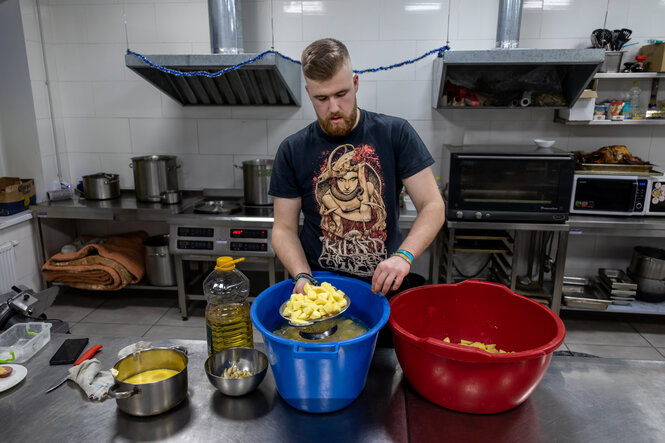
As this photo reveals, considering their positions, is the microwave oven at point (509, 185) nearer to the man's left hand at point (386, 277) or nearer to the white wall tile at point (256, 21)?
the white wall tile at point (256, 21)

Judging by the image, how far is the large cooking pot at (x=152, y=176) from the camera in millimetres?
3145

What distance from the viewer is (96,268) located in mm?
3057

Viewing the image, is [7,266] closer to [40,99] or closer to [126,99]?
[40,99]

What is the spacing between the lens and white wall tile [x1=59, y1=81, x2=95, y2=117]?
340cm

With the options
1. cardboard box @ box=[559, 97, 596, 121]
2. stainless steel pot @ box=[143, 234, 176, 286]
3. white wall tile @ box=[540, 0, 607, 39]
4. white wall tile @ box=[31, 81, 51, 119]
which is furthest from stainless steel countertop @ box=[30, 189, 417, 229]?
white wall tile @ box=[540, 0, 607, 39]

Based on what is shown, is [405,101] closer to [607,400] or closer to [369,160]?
[369,160]

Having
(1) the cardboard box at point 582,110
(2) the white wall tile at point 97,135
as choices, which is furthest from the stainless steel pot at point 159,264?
(1) the cardboard box at point 582,110

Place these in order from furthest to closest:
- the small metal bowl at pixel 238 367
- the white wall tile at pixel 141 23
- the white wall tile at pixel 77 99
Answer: the white wall tile at pixel 77 99, the white wall tile at pixel 141 23, the small metal bowl at pixel 238 367

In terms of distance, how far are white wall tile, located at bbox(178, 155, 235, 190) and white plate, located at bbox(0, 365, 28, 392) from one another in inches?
93.4

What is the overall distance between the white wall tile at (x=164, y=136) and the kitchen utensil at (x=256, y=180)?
1.80 feet

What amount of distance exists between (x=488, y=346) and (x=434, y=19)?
2.44 m

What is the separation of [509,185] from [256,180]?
63.1 inches

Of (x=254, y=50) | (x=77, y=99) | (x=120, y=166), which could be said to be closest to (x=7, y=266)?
(x=120, y=166)

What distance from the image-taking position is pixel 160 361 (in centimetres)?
113
